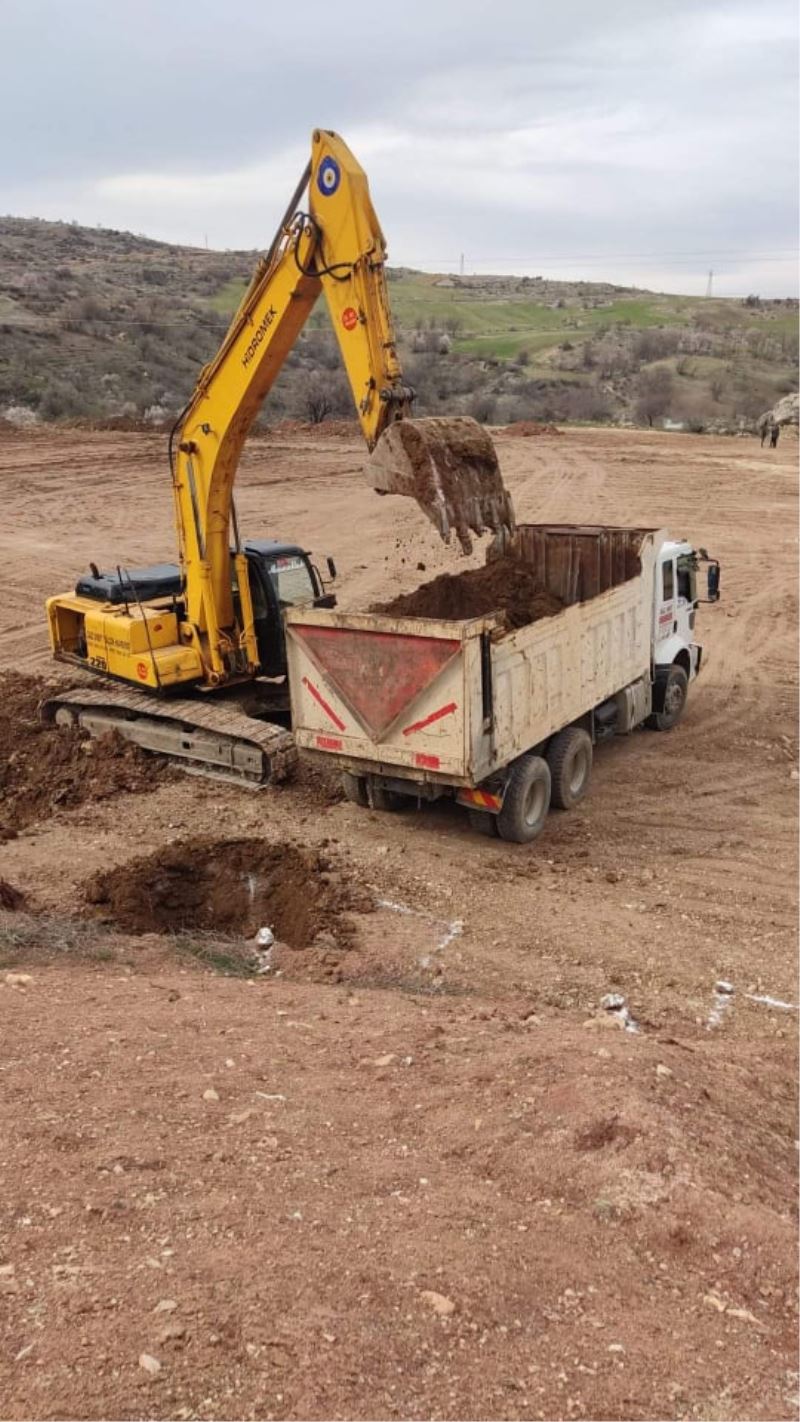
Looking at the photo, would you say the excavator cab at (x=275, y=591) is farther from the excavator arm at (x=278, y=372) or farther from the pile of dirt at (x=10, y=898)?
the pile of dirt at (x=10, y=898)

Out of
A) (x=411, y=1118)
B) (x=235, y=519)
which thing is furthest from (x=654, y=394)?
(x=411, y=1118)

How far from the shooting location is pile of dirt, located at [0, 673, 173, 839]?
10.1 meters

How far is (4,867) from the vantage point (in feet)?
28.5

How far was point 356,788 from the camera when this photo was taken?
998cm

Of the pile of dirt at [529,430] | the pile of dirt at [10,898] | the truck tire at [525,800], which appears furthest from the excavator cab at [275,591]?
the pile of dirt at [529,430]

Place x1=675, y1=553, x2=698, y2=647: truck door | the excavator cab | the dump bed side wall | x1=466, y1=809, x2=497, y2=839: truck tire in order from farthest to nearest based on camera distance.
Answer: x1=675, y1=553, x2=698, y2=647: truck door < the excavator cab < x1=466, y1=809, x2=497, y2=839: truck tire < the dump bed side wall

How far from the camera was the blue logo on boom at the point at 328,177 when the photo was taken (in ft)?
29.3

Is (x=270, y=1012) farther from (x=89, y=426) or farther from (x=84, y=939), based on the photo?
(x=89, y=426)

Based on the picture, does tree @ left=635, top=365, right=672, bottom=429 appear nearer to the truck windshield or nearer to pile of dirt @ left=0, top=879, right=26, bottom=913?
the truck windshield

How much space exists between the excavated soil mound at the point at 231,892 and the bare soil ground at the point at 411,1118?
0.23ft

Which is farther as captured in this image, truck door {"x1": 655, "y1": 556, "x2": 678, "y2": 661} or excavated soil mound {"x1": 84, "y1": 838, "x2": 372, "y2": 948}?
truck door {"x1": 655, "y1": 556, "x2": 678, "y2": 661}

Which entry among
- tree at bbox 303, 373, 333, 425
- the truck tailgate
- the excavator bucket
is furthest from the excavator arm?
tree at bbox 303, 373, 333, 425

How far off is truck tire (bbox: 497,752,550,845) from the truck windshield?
3.25m

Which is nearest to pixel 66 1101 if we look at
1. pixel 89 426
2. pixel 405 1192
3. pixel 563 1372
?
pixel 405 1192
